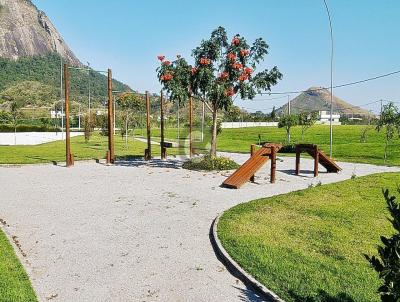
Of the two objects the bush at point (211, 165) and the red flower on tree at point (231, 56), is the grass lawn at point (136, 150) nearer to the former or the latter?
the bush at point (211, 165)

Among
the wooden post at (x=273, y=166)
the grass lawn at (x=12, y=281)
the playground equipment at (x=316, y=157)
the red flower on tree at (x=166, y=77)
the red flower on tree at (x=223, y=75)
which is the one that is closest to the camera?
the grass lawn at (x=12, y=281)

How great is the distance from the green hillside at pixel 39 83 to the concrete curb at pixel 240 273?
4325 inches

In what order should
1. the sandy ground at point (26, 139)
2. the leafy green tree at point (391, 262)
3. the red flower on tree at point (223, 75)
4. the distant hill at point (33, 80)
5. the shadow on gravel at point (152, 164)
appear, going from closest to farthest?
the leafy green tree at point (391, 262) → the red flower on tree at point (223, 75) → the shadow on gravel at point (152, 164) → the sandy ground at point (26, 139) → the distant hill at point (33, 80)

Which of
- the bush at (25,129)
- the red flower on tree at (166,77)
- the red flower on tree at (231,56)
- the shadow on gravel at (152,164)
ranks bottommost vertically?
the shadow on gravel at (152,164)

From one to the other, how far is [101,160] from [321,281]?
17.6 metres

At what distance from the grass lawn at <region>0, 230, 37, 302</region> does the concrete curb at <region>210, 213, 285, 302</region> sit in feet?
9.29

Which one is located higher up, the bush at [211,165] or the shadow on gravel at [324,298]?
the bush at [211,165]

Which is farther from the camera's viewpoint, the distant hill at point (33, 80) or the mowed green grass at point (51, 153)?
the distant hill at point (33, 80)

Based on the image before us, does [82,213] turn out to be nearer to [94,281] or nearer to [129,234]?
[129,234]

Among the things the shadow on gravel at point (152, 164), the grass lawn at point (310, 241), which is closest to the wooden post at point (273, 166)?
the grass lawn at point (310, 241)

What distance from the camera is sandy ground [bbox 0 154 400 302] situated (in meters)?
5.20

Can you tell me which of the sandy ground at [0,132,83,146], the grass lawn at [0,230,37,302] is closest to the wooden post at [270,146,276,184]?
the grass lawn at [0,230,37,302]

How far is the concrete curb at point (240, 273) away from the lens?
4941 mm

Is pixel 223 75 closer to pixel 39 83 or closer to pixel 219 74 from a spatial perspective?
pixel 219 74
